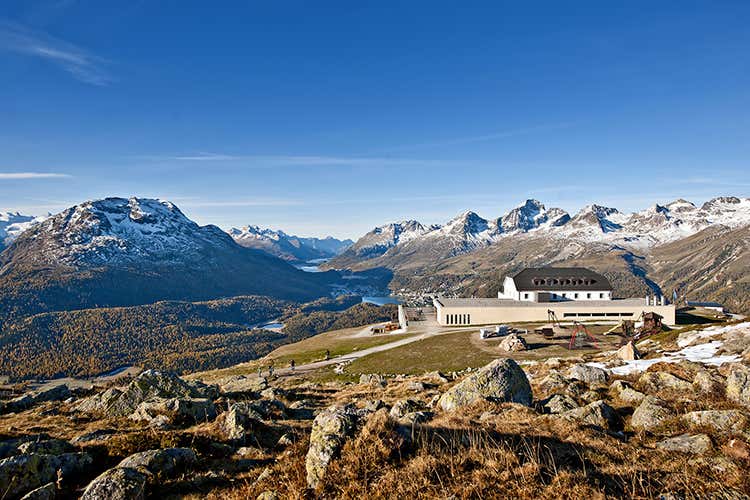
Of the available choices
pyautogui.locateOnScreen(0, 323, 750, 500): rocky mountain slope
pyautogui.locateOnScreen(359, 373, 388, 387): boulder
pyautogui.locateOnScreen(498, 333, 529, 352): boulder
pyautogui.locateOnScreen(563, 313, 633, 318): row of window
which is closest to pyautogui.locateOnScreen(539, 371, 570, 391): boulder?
pyautogui.locateOnScreen(0, 323, 750, 500): rocky mountain slope

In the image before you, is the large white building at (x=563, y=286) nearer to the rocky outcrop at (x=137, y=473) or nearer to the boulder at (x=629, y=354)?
the boulder at (x=629, y=354)

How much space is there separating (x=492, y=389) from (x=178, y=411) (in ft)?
53.8

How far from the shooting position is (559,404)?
1939cm

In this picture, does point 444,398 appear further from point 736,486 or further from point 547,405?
point 736,486

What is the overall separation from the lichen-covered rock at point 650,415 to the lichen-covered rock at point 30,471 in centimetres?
2057

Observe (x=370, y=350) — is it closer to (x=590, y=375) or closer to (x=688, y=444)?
(x=590, y=375)

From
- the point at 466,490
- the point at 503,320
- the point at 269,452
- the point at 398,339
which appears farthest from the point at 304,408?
the point at 503,320

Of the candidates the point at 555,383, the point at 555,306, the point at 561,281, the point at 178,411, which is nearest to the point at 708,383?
the point at 555,383

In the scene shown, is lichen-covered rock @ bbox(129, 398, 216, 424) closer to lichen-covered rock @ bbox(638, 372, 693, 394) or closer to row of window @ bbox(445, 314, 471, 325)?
lichen-covered rock @ bbox(638, 372, 693, 394)

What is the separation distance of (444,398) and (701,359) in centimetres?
2717

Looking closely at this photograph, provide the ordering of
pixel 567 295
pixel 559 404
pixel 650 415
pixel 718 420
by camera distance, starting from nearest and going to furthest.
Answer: pixel 718 420
pixel 650 415
pixel 559 404
pixel 567 295

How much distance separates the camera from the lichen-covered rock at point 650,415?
15.8 m

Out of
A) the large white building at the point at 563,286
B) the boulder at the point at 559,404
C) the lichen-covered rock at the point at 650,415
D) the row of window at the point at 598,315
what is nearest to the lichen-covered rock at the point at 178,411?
the boulder at the point at 559,404

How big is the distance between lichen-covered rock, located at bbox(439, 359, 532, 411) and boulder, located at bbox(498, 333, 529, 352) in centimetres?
4260
